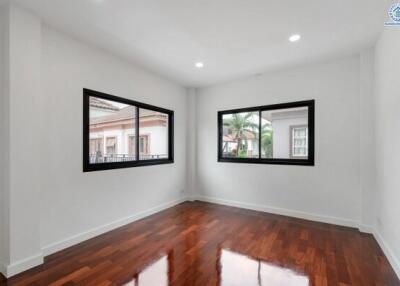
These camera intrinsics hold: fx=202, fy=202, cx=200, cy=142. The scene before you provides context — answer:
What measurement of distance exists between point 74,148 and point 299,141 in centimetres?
402

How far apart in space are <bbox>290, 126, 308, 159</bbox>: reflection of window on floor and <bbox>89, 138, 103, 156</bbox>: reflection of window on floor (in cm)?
362

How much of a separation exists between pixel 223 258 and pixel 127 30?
307 centimetres

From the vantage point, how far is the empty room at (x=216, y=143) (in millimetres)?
2123

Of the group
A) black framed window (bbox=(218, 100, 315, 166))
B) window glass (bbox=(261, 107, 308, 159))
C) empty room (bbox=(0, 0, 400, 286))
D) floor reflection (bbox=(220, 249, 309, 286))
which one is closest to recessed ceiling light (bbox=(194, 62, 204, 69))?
empty room (bbox=(0, 0, 400, 286))

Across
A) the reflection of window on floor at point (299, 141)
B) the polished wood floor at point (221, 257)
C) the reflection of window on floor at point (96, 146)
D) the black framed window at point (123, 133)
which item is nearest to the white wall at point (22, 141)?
the polished wood floor at point (221, 257)

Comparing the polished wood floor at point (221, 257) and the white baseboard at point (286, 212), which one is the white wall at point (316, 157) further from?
the polished wood floor at point (221, 257)

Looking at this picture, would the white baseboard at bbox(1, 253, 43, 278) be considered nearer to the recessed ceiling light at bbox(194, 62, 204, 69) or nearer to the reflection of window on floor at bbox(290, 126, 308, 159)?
the recessed ceiling light at bbox(194, 62, 204, 69)

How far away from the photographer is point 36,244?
2271 mm

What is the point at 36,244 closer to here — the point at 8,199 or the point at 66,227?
the point at 66,227

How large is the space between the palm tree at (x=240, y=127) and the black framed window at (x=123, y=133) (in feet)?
4.60

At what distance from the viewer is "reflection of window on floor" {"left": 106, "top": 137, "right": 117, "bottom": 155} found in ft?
10.9

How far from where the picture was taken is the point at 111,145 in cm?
340

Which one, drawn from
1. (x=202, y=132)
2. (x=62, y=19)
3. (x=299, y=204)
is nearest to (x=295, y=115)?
(x=299, y=204)

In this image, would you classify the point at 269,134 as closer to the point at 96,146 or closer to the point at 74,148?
the point at 96,146
